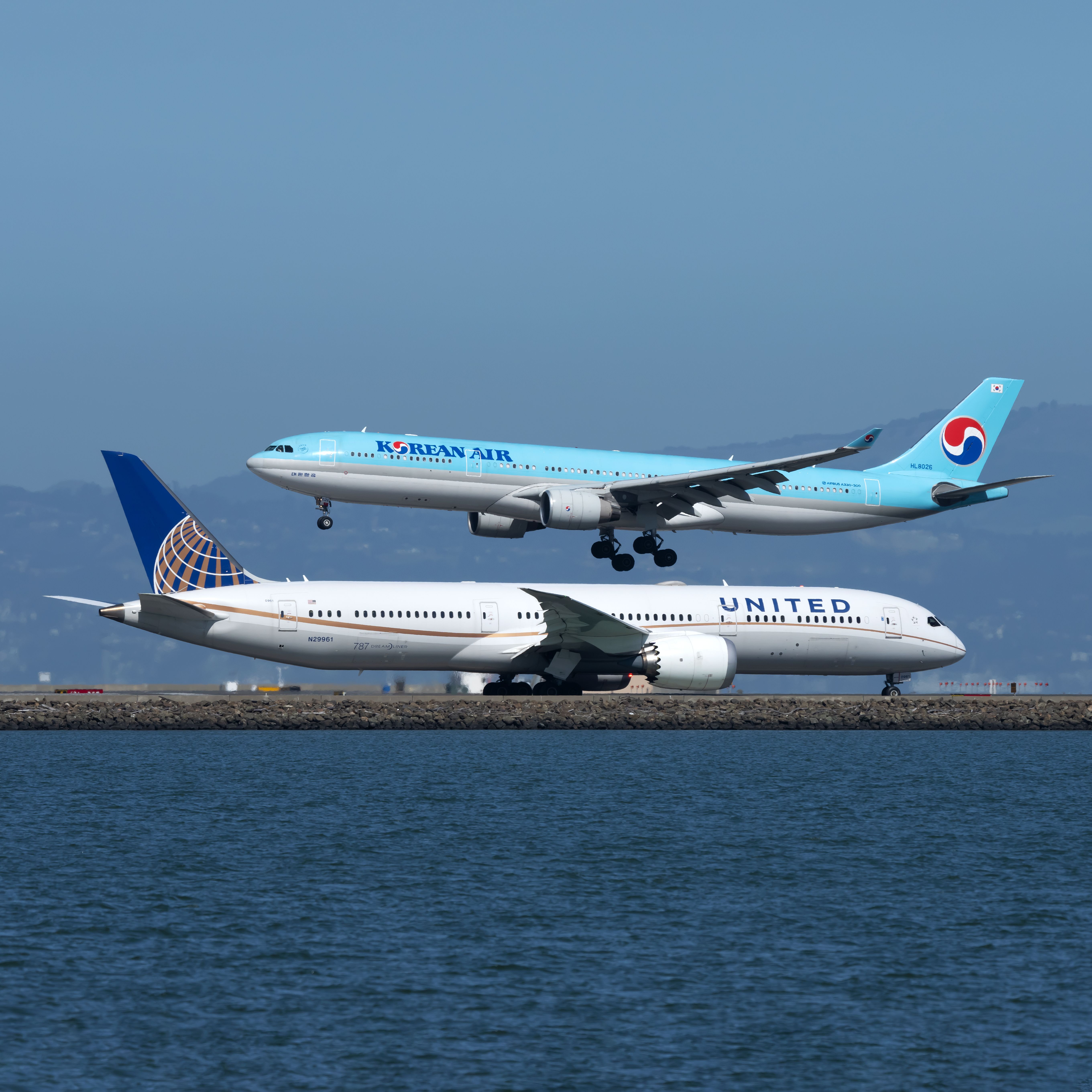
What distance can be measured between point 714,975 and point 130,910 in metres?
13.0

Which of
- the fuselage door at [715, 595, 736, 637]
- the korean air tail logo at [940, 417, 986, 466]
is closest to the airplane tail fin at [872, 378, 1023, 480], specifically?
the korean air tail logo at [940, 417, 986, 466]

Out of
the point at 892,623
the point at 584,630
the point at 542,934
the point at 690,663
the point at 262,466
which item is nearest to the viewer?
the point at 542,934

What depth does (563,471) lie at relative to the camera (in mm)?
67062

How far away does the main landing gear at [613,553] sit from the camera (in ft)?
232

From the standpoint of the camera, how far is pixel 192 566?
79.8m

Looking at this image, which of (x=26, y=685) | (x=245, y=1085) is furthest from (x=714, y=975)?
(x=26, y=685)

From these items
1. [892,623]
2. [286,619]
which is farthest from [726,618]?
[286,619]

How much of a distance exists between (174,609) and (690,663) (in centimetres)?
2522

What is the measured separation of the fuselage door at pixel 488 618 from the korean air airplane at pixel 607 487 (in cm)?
570

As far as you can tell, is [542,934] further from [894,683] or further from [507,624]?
[894,683]

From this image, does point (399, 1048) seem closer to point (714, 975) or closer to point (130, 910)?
point (714, 975)

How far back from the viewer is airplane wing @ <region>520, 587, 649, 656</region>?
74062 millimetres

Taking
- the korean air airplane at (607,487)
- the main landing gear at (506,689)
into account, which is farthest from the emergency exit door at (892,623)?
the main landing gear at (506,689)

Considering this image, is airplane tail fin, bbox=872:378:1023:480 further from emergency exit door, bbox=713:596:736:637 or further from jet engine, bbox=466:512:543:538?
jet engine, bbox=466:512:543:538
